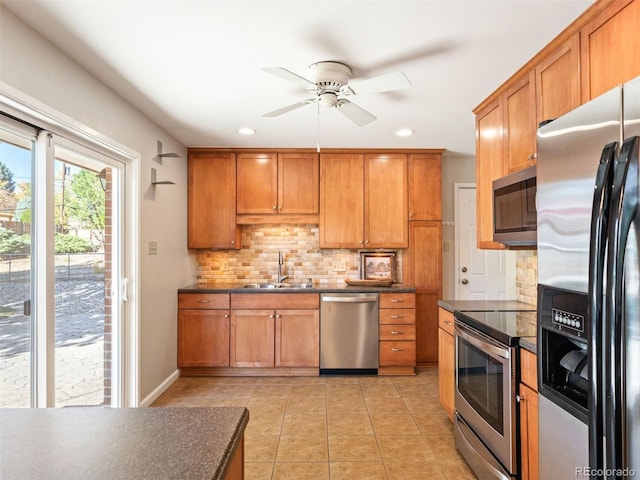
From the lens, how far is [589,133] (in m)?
1.09

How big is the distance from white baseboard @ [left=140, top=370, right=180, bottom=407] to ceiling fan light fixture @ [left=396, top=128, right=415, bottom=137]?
3222 millimetres

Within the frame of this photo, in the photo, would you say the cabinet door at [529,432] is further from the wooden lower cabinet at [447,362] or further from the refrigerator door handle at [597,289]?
the wooden lower cabinet at [447,362]

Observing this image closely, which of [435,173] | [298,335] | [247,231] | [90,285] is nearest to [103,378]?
[90,285]

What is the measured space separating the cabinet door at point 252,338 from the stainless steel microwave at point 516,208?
2.40 metres

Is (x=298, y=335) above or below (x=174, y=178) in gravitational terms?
below

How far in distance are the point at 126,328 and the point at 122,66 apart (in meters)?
1.87

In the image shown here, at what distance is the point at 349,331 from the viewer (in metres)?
3.79

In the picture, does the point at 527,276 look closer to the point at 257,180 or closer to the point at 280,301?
the point at 280,301

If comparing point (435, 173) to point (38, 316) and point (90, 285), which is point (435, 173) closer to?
point (90, 285)

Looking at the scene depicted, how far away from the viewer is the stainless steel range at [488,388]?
1767 millimetres

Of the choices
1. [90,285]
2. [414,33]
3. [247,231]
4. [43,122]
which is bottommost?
[90,285]

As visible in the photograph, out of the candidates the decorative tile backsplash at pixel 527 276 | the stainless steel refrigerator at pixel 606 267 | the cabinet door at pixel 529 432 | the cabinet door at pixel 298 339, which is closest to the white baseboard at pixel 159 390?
the cabinet door at pixel 298 339

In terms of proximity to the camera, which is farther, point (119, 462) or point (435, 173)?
point (435, 173)

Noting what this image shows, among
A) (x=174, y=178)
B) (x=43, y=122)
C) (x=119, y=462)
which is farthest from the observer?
(x=174, y=178)
